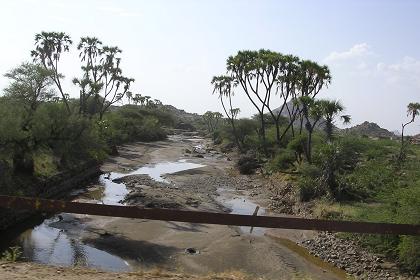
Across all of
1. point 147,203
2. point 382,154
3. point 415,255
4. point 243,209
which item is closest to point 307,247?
point 415,255

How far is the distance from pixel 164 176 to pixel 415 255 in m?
30.5

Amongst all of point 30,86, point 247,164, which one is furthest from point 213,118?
point 30,86

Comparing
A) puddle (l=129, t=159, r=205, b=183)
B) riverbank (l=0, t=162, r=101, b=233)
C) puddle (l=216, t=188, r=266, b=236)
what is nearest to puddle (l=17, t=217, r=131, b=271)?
riverbank (l=0, t=162, r=101, b=233)

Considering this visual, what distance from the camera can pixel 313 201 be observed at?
92.3 ft

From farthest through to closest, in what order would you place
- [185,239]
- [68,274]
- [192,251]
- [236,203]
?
1. [236,203]
2. [185,239]
3. [192,251]
4. [68,274]

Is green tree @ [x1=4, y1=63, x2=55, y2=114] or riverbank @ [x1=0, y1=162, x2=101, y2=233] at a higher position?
green tree @ [x1=4, y1=63, x2=55, y2=114]

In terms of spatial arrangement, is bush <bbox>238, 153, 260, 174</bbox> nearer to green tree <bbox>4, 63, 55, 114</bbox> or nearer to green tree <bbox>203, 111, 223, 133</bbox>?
green tree <bbox>4, 63, 55, 114</bbox>

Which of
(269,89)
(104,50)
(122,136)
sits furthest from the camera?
(122,136)

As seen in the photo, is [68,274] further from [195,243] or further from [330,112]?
[330,112]

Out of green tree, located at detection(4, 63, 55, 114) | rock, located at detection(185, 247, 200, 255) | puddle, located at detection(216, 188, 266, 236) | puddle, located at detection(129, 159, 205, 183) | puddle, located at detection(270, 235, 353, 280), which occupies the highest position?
green tree, located at detection(4, 63, 55, 114)

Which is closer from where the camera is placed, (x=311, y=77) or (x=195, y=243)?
(x=195, y=243)

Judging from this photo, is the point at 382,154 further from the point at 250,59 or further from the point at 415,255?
the point at 415,255

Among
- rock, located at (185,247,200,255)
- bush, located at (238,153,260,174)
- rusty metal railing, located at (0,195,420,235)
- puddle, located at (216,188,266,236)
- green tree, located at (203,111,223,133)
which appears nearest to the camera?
rusty metal railing, located at (0,195,420,235)

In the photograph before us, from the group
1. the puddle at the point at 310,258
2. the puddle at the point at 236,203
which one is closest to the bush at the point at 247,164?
the puddle at the point at 236,203
